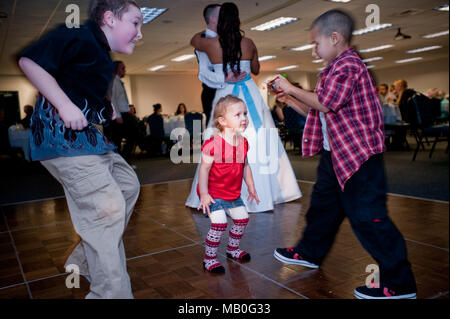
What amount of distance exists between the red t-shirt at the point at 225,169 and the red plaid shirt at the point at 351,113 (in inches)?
20.0

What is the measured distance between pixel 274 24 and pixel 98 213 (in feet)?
25.5

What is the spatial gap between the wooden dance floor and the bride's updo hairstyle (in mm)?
1122

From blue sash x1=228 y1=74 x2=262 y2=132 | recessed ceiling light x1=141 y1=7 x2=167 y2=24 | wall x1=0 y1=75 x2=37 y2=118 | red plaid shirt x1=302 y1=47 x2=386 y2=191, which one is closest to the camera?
red plaid shirt x1=302 y1=47 x2=386 y2=191

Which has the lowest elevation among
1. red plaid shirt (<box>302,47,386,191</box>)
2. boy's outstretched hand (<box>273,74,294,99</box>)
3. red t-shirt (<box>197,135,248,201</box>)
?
red t-shirt (<box>197,135,248,201</box>)

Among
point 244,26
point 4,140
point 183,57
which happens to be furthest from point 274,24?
point 4,140

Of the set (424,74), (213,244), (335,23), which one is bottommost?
(213,244)

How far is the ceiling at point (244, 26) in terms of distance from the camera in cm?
531

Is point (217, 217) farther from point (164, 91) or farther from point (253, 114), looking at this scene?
point (164, 91)

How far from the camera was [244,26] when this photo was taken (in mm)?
8016

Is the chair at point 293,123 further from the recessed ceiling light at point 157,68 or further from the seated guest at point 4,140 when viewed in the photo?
the recessed ceiling light at point 157,68

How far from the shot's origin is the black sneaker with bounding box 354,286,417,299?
1416 millimetres

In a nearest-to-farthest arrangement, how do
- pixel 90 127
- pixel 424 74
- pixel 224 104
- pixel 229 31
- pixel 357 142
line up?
pixel 90 127
pixel 357 142
pixel 224 104
pixel 229 31
pixel 424 74

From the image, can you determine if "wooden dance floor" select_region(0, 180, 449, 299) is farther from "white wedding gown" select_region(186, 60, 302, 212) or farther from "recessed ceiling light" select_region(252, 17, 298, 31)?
"recessed ceiling light" select_region(252, 17, 298, 31)

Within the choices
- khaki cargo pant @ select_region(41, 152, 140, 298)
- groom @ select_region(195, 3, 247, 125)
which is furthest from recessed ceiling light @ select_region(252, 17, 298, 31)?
khaki cargo pant @ select_region(41, 152, 140, 298)
